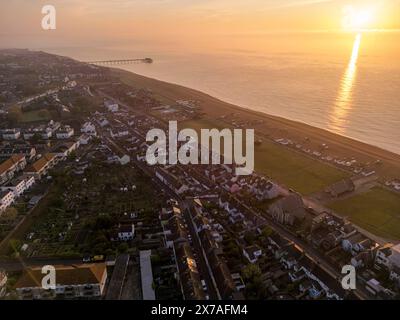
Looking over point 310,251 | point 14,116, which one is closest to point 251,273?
point 310,251

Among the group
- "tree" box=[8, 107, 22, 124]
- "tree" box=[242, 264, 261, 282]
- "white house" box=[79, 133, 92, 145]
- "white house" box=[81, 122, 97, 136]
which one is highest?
"tree" box=[8, 107, 22, 124]

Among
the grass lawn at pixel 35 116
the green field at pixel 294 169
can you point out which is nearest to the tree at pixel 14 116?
the grass lawn at pixel 35 116

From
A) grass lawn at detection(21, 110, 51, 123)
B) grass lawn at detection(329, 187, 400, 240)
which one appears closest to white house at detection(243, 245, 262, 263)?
grass lawn at detection(329, 187, 400, 240)

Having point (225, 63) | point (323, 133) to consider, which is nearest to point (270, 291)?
point (323, 133)

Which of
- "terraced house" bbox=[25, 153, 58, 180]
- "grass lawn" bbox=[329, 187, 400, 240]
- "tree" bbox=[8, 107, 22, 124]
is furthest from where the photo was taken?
"tree" bbox=[8, 107, 22, 124]

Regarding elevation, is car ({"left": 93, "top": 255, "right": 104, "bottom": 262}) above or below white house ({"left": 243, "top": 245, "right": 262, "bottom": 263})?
below

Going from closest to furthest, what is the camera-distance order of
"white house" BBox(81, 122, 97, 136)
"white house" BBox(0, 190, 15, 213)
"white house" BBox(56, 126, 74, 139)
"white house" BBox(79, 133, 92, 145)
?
"white house" BBox(0, 190, 15, 213), "white house" BBox(79, 133, 92, 145), "white house" BBox(56, 126, 74, 139), "white house" BBox(81, 122, 97, 136)

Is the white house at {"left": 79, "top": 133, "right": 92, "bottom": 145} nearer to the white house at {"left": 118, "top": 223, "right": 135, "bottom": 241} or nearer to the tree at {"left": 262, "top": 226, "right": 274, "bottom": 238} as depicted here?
the white house at {"left": 118, "top": 223, "right": 135, "bottom": 241}
